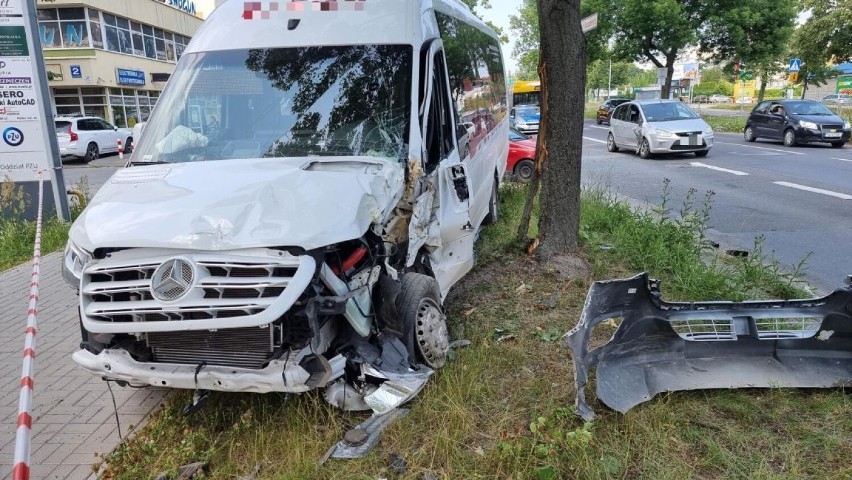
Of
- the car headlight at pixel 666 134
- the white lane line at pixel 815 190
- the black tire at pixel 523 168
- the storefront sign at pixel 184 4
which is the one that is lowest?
the white lane line at pixel 815 190

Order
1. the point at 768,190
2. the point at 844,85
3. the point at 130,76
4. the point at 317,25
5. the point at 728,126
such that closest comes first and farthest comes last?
1. the point at 317,25
2. the point at 768,190
3. the point at 728,126
4. the point at 130,76
5. the point at 844,85

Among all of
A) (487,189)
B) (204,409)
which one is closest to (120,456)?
(204,409)

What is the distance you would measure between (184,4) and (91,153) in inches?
991


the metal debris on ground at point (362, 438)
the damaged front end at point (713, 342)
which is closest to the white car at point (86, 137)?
the metal debris on ground at point (362, 438)

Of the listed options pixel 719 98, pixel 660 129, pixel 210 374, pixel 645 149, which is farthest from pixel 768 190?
pixel 719 98

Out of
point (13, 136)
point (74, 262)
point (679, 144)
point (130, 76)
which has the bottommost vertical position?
point (679, 144)

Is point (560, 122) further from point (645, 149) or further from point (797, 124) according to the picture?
point (797, 124)

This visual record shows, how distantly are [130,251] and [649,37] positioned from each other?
35162mm

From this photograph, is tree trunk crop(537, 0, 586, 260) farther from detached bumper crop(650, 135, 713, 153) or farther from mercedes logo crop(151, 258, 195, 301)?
detached bumper crop(650, 135, 713, 153)

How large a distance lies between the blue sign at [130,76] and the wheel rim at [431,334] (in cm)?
3504

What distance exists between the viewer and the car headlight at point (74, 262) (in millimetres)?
3195

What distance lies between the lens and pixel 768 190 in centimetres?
1137

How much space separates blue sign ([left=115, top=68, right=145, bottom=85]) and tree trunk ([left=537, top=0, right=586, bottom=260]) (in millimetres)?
33632

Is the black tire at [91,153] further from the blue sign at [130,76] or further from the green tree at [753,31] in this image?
the green tree at [753,31]
